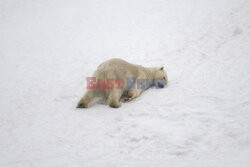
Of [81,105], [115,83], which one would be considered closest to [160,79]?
[115,83]

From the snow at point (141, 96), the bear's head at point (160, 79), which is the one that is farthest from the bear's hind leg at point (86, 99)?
the bear's head at point (160, 79)

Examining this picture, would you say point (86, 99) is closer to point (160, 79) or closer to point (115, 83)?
point (115, 83)

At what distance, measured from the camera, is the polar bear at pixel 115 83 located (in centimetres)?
496

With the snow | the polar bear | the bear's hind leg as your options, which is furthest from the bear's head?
the bear's hind leg

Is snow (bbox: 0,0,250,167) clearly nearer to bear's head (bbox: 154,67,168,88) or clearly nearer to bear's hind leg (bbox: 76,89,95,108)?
bear's hind leg (bbox: 76,89,95,108)

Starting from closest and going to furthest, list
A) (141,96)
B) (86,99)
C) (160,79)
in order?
(86,99), (141,96), (160,79)

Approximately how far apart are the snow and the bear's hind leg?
0.15 meters

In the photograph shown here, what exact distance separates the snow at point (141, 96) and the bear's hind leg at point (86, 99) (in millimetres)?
146

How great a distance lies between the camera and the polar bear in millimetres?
4957

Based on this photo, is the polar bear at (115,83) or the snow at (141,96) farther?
the polar bear at (115,83)

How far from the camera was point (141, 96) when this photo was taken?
5.76 meters

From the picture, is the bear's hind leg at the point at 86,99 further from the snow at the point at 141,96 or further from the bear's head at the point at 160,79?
the bear's head at the point at 160,79

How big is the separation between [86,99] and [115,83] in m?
0.76

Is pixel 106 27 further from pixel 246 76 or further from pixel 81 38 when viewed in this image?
pixel 246 76
